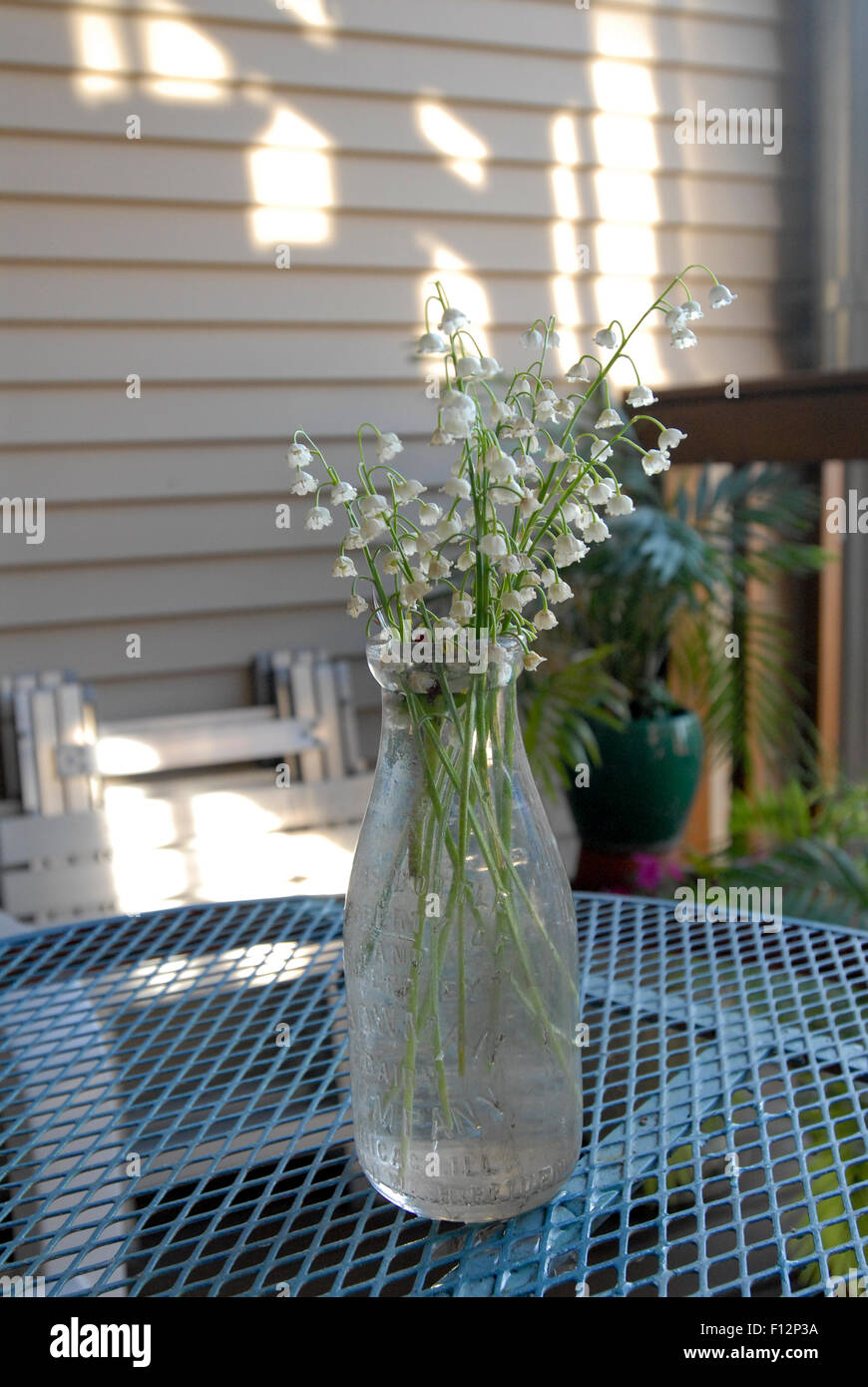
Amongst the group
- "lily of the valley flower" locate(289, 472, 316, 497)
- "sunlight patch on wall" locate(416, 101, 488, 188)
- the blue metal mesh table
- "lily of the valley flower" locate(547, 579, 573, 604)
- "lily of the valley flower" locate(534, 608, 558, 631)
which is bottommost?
the blue metal mesh table

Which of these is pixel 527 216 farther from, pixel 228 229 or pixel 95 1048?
pixel 95 1048

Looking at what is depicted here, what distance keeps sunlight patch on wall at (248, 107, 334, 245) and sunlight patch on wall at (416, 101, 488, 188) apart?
0.83 ft

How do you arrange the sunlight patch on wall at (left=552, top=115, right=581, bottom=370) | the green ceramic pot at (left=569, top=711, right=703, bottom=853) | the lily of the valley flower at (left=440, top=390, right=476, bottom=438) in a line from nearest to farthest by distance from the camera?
the lily of the valley flower at (left=440, top=390, right=476, bottom=438), the green ceramic pot at (left=569, top=711, right=703, bottom=853), the sunlight patch on wall at (left=552, top=115, right=581, bottom=370)

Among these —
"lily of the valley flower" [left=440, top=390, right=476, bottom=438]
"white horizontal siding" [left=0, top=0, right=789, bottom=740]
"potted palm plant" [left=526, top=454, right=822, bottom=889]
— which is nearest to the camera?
"lily of the valley flower" [left=440, top=390, right=476, bottom=438]

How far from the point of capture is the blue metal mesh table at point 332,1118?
2.43ft

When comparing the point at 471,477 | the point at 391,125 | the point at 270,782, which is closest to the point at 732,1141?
the point at 471,477

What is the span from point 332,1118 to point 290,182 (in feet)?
7.35

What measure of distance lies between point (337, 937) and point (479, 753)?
540mm

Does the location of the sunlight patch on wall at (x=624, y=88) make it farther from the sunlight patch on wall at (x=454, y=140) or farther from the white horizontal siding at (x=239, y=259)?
the sunlight patch on wall at (x=454, y=140)

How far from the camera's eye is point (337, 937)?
1224 millimetres

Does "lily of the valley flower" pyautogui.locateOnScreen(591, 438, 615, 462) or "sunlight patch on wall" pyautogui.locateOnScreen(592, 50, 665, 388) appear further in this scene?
"sunlight patch on wall" pyautogui.locateOnScreen(592, 50, 665, 388)

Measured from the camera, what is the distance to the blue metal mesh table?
742 mm

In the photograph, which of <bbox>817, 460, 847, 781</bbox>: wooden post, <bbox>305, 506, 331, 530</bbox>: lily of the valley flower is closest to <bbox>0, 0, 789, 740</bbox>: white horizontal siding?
<bbox>817, 460, 847, 781</bbox>: wooden post

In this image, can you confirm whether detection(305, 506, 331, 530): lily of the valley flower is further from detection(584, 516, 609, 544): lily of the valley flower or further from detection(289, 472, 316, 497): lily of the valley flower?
detection(584, 516, 609, 544): lily of the valley flower
